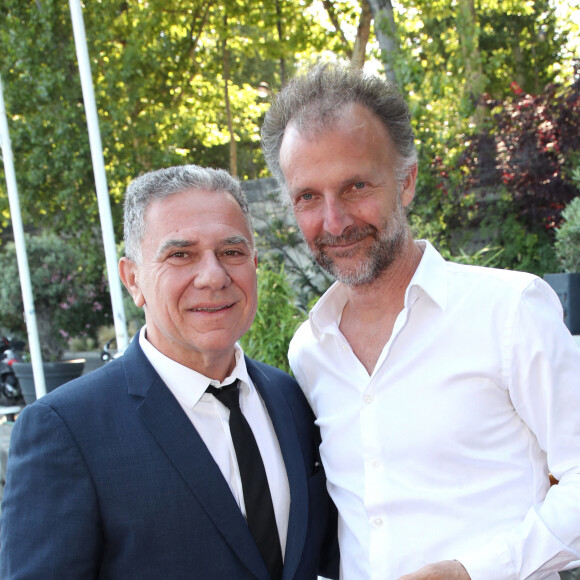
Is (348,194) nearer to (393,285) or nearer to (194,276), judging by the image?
(393,285)

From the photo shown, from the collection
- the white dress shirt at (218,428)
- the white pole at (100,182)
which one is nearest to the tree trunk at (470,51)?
the white pole at (100,182)

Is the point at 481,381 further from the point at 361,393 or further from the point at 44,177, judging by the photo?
the point at 44,177

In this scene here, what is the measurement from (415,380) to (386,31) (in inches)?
308

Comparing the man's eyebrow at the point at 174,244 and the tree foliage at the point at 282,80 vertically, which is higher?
the tree foliage at the point at 282,80

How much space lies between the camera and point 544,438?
1.64 metres

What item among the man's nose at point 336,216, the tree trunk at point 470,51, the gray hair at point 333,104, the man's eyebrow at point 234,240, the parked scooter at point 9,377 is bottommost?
the parked scooter at point 9,377

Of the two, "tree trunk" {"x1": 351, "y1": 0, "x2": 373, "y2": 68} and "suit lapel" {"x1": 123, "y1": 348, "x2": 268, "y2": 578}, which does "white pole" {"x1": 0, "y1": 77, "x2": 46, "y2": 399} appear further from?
"tree trunk" {"x1": 351, "y1": 0, "x2": 373, "y2": 68}

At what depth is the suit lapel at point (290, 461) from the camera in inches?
65.9

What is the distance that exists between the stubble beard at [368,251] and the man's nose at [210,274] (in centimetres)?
31

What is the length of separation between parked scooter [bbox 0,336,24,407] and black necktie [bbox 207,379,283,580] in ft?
25.9

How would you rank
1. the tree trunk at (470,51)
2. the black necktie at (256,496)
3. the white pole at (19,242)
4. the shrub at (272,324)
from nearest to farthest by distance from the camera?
1. the black necktie at (256,496)
2. the shrub at (272,324)
3. the white pole at (19,242)
4. the tree trunk at (470,51)

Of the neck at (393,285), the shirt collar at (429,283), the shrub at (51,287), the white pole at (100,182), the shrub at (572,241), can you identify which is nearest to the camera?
the shirt collar at (429,283)

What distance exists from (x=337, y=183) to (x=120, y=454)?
90 cm

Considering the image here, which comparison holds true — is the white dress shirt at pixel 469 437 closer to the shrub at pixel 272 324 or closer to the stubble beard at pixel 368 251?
the stubble beard at pixel 368 251
